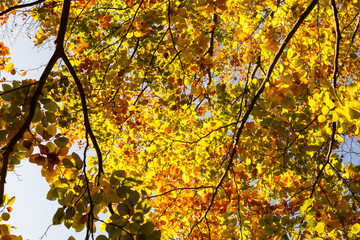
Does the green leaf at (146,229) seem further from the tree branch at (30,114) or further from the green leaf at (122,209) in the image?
the tree branch at (30,114)

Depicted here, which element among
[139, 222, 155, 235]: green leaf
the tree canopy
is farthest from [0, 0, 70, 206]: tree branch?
[139, 222, 155, 235]: green leaf

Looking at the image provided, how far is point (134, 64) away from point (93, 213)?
3.32 meters

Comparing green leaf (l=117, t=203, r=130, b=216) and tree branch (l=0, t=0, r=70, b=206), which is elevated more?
tree branch (l=0, t=0, r=70, b=206)

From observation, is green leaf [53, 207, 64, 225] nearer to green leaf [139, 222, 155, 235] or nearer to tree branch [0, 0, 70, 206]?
tree branch [0, 0, 70, 206]

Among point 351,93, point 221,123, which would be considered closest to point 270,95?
point 351,93

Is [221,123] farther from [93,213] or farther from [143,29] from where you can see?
[93,213]

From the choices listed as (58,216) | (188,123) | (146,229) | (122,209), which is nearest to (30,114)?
(58,216)

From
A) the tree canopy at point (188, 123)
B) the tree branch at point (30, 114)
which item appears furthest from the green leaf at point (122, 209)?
the tree branch at point (30, 114)

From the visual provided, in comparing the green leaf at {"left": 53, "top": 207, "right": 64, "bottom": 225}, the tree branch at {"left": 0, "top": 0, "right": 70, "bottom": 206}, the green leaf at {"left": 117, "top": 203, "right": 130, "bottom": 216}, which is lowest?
the green leaf at {"left": 53, "top": 207, "right": 64, "bottom": 225}

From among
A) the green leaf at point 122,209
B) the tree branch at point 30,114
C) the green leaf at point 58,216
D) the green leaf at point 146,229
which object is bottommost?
the green leaf at point 146,229

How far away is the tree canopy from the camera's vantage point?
5.78 ft

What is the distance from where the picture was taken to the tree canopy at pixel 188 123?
1763mm

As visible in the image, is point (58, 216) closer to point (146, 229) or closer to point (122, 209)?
point (122, 209)

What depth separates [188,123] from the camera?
17.7 feet
